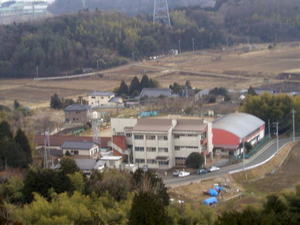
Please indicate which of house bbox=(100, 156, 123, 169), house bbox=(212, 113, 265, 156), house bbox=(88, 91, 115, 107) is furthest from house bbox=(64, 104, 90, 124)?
house bbox=(100, 156, 123, 169)

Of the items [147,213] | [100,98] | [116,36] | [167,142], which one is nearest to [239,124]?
[167,142]

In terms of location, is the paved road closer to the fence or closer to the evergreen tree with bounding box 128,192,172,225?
the fence

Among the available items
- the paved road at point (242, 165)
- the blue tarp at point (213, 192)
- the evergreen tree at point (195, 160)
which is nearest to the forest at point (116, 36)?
the paved road at point (242, 165)

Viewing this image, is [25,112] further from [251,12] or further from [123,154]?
[251,12]

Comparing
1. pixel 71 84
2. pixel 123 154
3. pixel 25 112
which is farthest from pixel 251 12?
pixel 123 154

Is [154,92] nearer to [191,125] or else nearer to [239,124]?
[239,124]

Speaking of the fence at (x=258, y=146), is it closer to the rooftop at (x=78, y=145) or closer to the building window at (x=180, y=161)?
the building window at (x=180, y=161)

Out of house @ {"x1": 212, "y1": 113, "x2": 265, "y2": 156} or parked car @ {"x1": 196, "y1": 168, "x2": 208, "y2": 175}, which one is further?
house @ {"x1": 212, "y1": 113, "x2": 265, "y2": 156}
